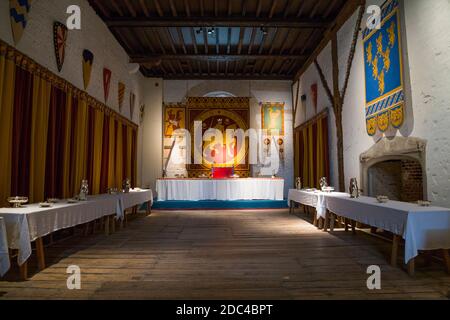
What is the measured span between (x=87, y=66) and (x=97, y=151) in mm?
1731

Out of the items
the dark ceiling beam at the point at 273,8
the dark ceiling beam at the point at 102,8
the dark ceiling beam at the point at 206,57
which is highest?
the dark ceiling beam at the point at 273,8

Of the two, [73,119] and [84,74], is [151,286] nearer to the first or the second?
[73,119]

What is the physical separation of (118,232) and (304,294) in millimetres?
3653

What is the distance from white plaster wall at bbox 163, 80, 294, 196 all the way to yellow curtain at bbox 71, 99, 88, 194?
17.3 ft

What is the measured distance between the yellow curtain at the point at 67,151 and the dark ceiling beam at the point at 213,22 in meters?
2.62

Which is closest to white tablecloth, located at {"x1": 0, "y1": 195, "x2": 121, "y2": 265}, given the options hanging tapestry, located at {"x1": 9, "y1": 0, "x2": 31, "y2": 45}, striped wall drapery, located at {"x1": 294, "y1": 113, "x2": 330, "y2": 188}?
hanging tapestry, located at {"x1": 9, "y1": 0, "x2": 31, "y2": 45}

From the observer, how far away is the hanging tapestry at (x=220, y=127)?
10.0 meters

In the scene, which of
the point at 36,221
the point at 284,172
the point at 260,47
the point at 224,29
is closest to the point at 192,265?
the point at 36,221

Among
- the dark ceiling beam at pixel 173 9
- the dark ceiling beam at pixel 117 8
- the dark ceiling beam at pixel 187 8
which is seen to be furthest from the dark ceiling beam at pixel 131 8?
the dark ceiling beam at pixel 187 8

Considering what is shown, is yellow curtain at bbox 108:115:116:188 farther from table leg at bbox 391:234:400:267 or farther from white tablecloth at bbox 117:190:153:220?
table leg at bbox 391:234:400:267

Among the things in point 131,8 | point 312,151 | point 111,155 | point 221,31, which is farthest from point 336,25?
point 111,155

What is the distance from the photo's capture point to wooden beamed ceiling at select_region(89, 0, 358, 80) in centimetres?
606

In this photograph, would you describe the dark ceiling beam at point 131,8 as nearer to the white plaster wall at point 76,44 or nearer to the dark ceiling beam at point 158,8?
the dark ceiling beam at point 158,8

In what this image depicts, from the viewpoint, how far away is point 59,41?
4.45 meters
